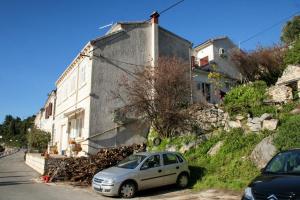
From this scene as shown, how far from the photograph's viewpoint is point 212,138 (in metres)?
17.1

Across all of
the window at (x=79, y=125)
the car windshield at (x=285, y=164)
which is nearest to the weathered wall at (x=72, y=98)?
the window at (x=79, y=125)

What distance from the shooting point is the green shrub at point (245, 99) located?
18.0m

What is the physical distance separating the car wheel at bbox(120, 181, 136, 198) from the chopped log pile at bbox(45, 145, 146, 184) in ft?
14.8

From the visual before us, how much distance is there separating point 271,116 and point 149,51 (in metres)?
10.9

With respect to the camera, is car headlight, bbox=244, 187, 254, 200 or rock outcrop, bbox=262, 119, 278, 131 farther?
rock outcrop, bbox=262, 119, 278, 131

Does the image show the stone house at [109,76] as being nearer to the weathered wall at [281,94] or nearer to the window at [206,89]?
the window at [206,89]

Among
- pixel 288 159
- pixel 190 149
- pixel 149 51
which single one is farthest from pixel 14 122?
pixel 288 159

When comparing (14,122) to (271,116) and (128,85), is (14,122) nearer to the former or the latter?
(128,85)

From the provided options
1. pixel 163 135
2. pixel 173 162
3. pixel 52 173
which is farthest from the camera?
pixel 163 135

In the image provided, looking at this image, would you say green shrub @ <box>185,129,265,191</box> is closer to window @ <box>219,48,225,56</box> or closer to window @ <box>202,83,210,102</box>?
window @ <box>202,83,210,102</box>

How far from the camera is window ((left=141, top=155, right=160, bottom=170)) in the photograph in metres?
13.5

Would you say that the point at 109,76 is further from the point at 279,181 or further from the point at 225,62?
the point at 279,181

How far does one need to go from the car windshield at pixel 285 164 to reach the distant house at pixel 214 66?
58.9 ft

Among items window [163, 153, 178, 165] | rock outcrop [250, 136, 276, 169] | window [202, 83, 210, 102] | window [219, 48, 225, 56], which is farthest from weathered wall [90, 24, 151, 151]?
window [219, 48, 225, 56]
